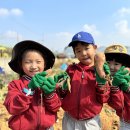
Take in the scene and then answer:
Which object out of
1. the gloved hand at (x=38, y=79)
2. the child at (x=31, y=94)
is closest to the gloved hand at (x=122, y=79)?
the child at (x=31, y=94)

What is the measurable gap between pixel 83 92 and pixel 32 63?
2.01 feet

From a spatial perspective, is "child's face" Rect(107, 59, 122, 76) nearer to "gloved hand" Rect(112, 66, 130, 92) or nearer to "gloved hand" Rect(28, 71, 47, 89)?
"gloved hand" Rect(112, 66, 130, 92)

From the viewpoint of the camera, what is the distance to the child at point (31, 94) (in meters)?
2.98

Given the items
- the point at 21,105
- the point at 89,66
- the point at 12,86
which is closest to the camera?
the point at 21,105

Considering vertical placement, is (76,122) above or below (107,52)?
below

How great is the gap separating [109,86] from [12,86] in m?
0.98

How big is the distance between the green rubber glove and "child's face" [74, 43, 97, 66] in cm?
54

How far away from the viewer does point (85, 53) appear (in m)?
3.33

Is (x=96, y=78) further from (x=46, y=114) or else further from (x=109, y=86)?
(x=46, y=114)

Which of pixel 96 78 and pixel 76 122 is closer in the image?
pixel 96 78

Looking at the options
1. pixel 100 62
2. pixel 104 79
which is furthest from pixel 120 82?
pixel 100 62

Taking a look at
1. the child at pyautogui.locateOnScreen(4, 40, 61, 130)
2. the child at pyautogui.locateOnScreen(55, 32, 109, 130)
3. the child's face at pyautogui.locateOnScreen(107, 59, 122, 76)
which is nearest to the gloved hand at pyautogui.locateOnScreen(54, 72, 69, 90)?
the child at pyautogui.locateOnScreen(55, 32, 109, 130)

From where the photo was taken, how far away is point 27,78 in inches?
127

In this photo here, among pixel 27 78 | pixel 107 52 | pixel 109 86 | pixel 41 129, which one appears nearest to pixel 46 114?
pixel 41 129
